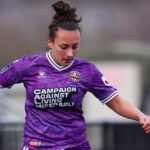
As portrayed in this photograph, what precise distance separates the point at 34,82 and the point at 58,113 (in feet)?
1.23

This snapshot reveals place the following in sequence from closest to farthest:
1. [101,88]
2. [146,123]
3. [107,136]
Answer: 1. [146,123]
2. [101,88]
3. [107,136]

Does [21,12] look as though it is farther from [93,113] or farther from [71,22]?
[71,22]

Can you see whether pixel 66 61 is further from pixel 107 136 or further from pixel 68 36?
pixel 107 136

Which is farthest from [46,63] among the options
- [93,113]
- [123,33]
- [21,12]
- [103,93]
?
[21,12]

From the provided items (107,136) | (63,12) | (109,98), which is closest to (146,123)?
(109,98)

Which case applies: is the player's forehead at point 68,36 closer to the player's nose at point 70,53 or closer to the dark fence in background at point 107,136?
the player's nose at point 70,53

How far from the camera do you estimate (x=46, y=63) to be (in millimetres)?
5887

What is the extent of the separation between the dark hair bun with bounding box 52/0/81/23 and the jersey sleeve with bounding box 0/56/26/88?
53cm

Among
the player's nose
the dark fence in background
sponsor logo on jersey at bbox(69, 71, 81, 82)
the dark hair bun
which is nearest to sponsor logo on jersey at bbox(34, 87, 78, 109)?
sponsor logo on jersey at bbox(69, 71, 81, 82)

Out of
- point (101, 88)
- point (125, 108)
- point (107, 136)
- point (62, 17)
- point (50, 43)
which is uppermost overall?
point (62, 17)

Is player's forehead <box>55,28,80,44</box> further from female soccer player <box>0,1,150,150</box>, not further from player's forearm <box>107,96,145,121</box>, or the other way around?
player's forearm <box>107,96,145,121</box>

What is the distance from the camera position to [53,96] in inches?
227

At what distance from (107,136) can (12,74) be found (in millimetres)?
4136

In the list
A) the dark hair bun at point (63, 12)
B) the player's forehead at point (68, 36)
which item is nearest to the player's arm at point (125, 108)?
the player's forehead at point (68, 36)
